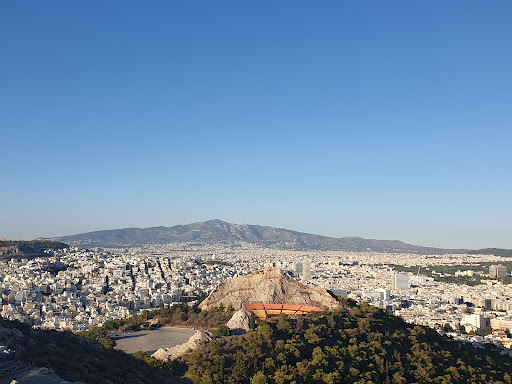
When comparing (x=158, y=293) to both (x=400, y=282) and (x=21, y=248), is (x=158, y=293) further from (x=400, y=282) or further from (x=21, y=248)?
(x=400, y=282)

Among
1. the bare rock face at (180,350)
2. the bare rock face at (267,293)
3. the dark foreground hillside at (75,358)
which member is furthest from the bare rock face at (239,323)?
the dark foreground hillside at (75,358)

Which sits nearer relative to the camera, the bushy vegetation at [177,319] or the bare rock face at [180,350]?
the bare rock face at [180,350]

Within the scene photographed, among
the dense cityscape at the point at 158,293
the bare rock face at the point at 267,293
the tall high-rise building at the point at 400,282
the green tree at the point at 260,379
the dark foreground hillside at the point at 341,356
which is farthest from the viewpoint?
the tall high-rise building at the point at 400,282

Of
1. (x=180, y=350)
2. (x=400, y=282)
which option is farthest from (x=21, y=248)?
(x=180, y=350)

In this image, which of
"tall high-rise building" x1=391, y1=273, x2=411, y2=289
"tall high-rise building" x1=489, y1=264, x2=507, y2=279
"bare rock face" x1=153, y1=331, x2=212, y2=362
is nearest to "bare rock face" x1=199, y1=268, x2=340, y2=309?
"bare rock face" x1=153, y1=331, x2=212, y2=362

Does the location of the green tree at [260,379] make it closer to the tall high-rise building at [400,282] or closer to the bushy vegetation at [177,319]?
the bushy vegetation at [177,319]

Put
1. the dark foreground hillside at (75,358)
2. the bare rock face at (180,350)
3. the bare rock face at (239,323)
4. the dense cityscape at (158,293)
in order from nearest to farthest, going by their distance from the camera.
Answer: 1. the dark foreground hillside at (75,358)
2. the bare rock face at (180,350)
3. the bare rock face at (239,323)
4. the dense cityscape at (158,293)

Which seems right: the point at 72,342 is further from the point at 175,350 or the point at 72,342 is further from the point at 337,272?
the point at 337,272
